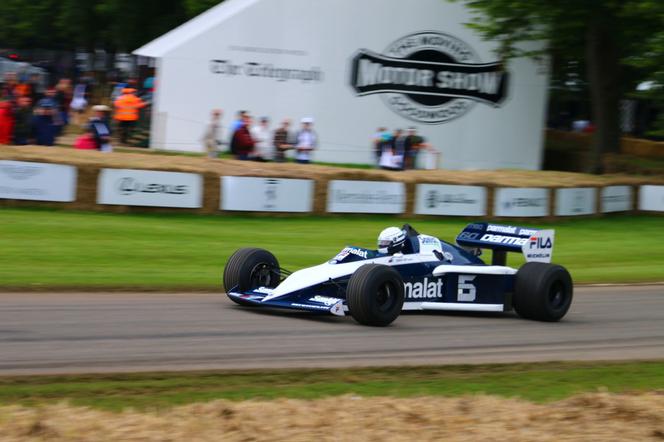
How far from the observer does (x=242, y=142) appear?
2230 centimetres

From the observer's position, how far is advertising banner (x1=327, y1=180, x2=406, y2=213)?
20500mm

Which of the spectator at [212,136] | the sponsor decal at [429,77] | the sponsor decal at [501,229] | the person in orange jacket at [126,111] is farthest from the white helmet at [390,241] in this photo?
the sponsor decal at [429,77]

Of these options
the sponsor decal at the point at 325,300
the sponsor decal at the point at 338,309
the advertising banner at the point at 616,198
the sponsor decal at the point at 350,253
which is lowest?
the sponsor decal at the point at 338,309

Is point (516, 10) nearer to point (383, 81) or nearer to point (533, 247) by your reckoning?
point (383, 81)

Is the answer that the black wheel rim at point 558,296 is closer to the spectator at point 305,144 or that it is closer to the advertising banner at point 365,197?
the advertising banner at point 365,197

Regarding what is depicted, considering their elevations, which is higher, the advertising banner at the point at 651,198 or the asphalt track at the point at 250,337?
the advertising banner at the point at 651,198

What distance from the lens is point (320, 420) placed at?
6.54 metres

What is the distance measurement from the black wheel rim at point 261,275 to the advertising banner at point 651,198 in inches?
628

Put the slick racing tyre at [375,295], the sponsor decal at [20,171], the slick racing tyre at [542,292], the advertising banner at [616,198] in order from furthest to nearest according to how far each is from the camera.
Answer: the advertising banner at [616,198]
the sponsor decal at [20,171]
the slick racing tyre at [542,292]
the slick racing tyre at [375,295]

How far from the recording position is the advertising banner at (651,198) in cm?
2491

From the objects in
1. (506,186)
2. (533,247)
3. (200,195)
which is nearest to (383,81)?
(506,186)

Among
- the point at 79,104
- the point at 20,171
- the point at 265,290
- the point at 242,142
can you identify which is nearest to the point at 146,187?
the point at 20,171

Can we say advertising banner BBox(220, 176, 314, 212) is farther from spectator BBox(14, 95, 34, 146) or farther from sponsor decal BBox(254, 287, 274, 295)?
sponsor decal BBox(254, 287, 274, 295)

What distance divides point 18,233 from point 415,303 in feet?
23.9
